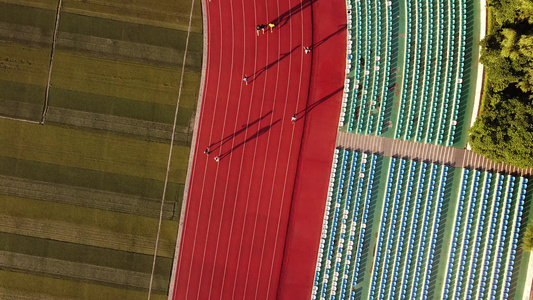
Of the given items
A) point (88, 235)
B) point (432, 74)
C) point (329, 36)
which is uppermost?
point (329, 36)

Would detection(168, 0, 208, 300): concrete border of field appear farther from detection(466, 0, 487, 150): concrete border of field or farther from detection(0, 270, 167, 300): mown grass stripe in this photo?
detection(466, 0, 487, 150): concrete border of field

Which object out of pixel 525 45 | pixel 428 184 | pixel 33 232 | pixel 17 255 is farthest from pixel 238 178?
pixel 525 45

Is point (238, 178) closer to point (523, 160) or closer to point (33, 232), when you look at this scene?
point (33, 232)

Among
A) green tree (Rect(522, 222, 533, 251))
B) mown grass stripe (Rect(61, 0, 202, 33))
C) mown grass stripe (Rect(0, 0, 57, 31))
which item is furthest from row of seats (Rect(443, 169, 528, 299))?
mown grass stripe (Rect(0, 0, 57, 31))

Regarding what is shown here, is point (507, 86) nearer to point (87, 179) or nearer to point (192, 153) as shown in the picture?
point (192, 153)

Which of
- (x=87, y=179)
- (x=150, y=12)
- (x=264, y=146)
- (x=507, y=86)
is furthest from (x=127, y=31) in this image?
(x=507, y=86)
